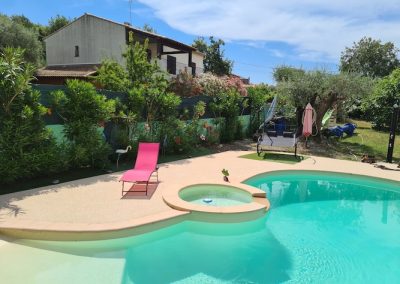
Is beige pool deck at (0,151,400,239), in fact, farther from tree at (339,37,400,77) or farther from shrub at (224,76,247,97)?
tree at (339,37,400,77)

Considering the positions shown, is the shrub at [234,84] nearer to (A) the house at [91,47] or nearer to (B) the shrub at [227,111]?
(B) the shrub at [227,111]

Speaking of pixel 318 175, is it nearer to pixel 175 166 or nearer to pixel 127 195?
pixel 175 166

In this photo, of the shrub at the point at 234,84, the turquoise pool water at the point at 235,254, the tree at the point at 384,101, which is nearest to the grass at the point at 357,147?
the tree at the point at 384,101

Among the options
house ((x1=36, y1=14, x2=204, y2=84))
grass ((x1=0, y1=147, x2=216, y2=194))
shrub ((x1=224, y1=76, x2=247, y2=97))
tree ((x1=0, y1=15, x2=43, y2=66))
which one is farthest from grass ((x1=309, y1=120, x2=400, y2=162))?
tree ((x1=0, y1=15, x2=43, y2=66))

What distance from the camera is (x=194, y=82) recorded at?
63.1 feet

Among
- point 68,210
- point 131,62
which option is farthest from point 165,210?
point 131,62

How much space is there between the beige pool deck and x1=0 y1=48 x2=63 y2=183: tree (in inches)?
29.5

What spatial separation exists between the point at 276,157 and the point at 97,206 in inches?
364

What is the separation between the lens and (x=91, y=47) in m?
27.8

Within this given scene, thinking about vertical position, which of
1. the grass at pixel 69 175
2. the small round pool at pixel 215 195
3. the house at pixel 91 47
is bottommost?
the small round pool at pixel 215 195

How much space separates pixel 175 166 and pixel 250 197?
3894mm

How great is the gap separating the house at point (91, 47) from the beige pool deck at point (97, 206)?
17.7 m

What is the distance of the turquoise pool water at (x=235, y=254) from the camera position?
5.01 m

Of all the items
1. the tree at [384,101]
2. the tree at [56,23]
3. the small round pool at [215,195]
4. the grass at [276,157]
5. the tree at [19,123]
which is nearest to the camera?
the tree at [19,123]
